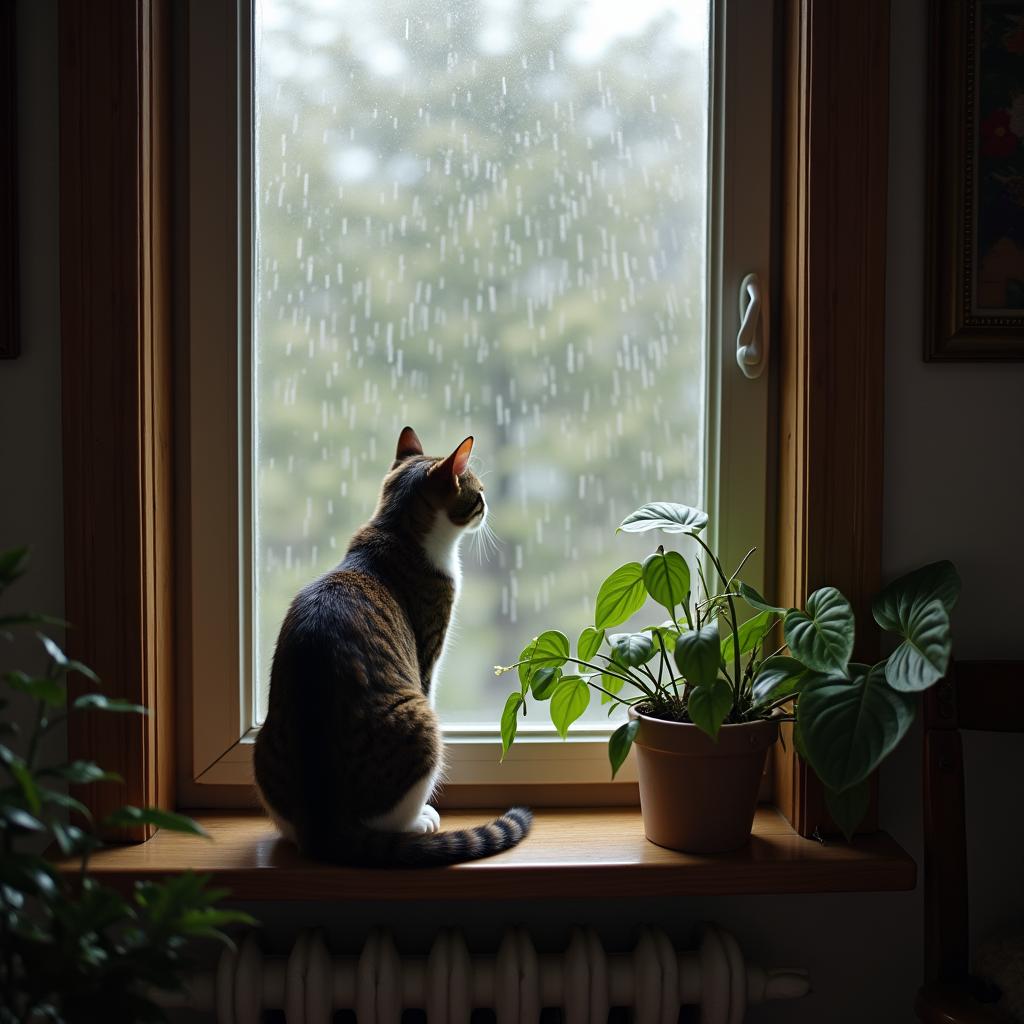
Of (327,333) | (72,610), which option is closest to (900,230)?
(327,333)

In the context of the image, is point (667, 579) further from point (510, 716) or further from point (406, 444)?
point (406, 444)

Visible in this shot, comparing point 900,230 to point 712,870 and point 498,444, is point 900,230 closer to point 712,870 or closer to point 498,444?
point 498,444

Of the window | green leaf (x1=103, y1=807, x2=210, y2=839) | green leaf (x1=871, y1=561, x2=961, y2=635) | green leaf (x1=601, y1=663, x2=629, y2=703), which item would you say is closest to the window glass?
the window

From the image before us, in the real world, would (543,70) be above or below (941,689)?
above

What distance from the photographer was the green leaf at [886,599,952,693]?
1051 millimetres

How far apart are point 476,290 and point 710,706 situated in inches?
27.2

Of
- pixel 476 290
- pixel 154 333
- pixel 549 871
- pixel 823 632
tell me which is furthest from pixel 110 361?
pixel 823 632

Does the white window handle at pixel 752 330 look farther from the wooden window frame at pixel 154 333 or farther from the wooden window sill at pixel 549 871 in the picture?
the wooden window sill at pixel 549 871

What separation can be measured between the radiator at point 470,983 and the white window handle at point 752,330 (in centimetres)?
80

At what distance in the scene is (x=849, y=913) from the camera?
4.48ft

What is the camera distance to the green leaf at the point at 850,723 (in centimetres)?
103

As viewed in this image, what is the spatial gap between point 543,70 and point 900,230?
562mm

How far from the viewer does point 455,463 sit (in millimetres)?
1256

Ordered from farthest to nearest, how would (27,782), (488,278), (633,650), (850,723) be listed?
(488,278) < (633,650) < (850,723) < (27,782)
